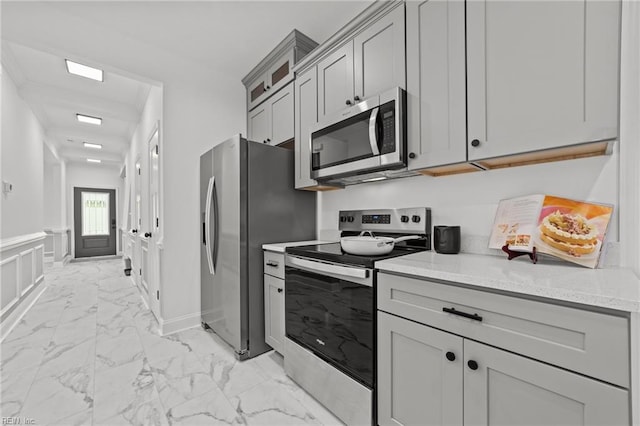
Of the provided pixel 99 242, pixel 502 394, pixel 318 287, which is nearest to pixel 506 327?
pixel 502 394

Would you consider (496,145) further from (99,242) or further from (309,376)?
(99,242)

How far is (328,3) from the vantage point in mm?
2082

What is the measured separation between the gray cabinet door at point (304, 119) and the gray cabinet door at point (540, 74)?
1.19 m

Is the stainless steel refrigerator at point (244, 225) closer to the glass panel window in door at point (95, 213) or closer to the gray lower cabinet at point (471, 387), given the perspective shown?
the gray lower cabinet at point (471, 387)

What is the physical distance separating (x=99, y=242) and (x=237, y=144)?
27.2 ft

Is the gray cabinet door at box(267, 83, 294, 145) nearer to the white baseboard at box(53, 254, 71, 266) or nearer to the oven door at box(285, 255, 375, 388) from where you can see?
the oven door at box(285, 255, 375, 388)

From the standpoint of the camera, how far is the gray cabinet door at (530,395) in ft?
2.52

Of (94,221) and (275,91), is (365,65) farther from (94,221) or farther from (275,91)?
(94,221)

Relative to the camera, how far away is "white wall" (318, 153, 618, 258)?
1.23m

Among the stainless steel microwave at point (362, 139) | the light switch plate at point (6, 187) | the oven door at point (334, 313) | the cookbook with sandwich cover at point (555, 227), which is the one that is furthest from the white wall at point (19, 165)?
the cookbook with sandwich cover at point (555, 227)

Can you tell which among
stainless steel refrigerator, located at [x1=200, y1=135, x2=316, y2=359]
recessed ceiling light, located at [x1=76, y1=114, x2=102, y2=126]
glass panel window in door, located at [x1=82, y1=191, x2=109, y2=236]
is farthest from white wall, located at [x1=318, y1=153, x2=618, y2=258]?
glass panel window in door, located at [x1=82, y1=191, x2=109, y2=236]

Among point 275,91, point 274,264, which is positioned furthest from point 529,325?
point 275,91

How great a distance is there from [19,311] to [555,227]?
506 centimetres

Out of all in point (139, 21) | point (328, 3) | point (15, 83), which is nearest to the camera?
point (328, 3)
